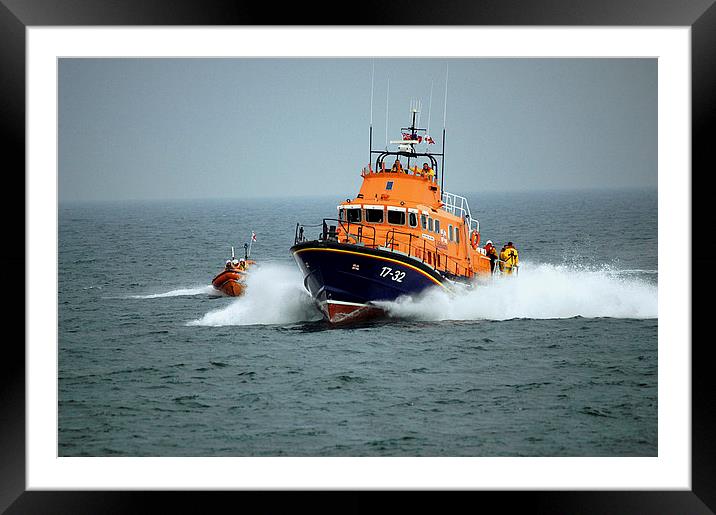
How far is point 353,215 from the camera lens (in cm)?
1332

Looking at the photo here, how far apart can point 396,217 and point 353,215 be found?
2.16 ft

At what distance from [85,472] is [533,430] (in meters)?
4.22

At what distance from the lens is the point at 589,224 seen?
24.6 meters

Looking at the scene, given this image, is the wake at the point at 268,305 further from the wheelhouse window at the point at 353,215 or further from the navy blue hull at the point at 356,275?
the wheelhouse window at the point at 353,215

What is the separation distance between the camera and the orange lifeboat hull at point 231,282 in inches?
621

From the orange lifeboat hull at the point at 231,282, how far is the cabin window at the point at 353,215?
3.18m

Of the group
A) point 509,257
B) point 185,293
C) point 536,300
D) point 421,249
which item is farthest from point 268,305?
point 536,300

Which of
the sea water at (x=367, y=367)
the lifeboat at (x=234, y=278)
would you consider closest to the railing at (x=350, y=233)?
the sea water at (x=367, y=367)

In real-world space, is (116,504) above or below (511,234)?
below

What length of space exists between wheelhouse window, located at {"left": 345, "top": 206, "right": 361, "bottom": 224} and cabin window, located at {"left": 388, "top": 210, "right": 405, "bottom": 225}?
0.47 meters
